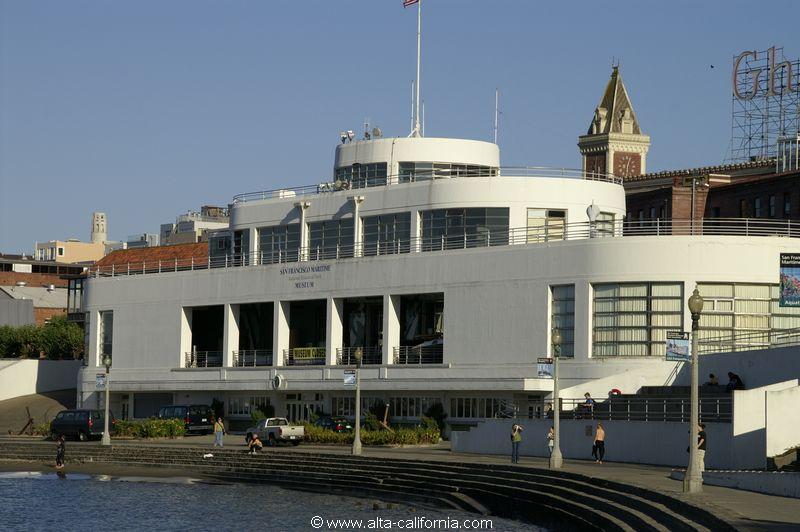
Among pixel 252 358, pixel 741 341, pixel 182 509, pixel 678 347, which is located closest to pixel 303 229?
pixel 252 358

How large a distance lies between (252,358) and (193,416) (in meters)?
6.60

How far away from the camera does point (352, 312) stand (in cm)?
7444

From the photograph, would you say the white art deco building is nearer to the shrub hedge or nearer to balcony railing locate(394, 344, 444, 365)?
balcony railing locate(394, 344, 444, 365)

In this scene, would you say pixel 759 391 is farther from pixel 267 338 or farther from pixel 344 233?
pixel 267 338

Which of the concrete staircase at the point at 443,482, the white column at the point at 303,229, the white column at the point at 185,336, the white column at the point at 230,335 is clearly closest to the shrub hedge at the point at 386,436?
the concrete staircase at the point at 443,482

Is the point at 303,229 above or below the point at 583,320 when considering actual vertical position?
above

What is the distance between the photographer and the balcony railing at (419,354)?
68250mm

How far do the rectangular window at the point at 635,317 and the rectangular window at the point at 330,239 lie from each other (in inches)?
679

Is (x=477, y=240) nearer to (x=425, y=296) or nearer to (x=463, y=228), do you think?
(x=463, y=228)

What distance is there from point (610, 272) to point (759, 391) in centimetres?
1990

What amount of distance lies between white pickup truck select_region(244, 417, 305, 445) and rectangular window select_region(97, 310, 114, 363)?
24.1 m

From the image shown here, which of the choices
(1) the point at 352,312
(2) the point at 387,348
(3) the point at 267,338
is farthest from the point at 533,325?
(3) the point at 267,338

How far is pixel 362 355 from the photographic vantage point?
236ft

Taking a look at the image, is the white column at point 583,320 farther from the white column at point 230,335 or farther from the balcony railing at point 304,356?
the white column at point 230,335
